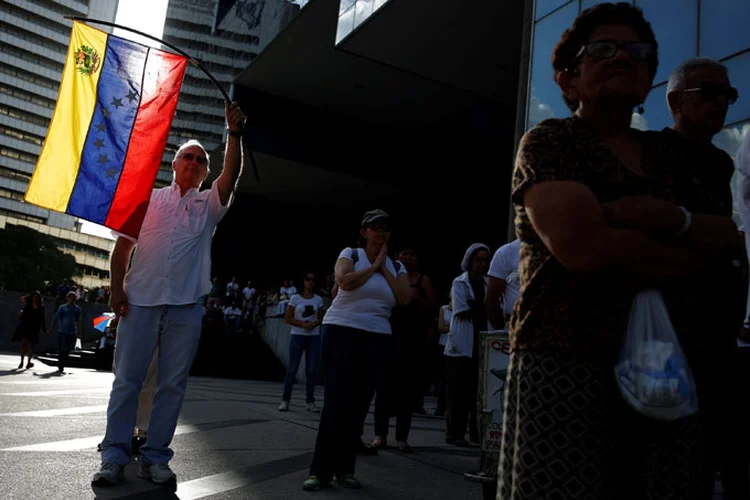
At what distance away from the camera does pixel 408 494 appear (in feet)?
14.9

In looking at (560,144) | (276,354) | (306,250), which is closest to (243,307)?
(276,354)

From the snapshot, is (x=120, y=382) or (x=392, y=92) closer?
(x=120, y=382)

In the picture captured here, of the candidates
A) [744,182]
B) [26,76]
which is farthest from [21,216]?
[744,182]

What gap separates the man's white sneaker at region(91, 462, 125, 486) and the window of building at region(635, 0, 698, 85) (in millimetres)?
9383

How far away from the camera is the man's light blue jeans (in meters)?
4.28

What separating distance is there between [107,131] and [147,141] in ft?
0.91

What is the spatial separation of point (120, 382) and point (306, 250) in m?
44.3

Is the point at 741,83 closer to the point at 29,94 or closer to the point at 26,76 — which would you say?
the point at 29,94

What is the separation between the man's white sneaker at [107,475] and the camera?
409 centimetres

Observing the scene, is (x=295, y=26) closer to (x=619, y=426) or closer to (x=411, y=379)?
(x=411, y=379)

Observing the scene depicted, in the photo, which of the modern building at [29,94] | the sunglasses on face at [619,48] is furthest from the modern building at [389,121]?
the modern building at [29,94]

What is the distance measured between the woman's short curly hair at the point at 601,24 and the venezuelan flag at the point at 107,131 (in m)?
3.42

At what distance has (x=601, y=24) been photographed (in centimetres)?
193

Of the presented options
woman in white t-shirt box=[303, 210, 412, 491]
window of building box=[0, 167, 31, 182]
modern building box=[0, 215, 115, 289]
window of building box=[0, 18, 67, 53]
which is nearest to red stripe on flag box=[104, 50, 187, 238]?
woman in white t-shirt box=[303, 210, 412, 491]
